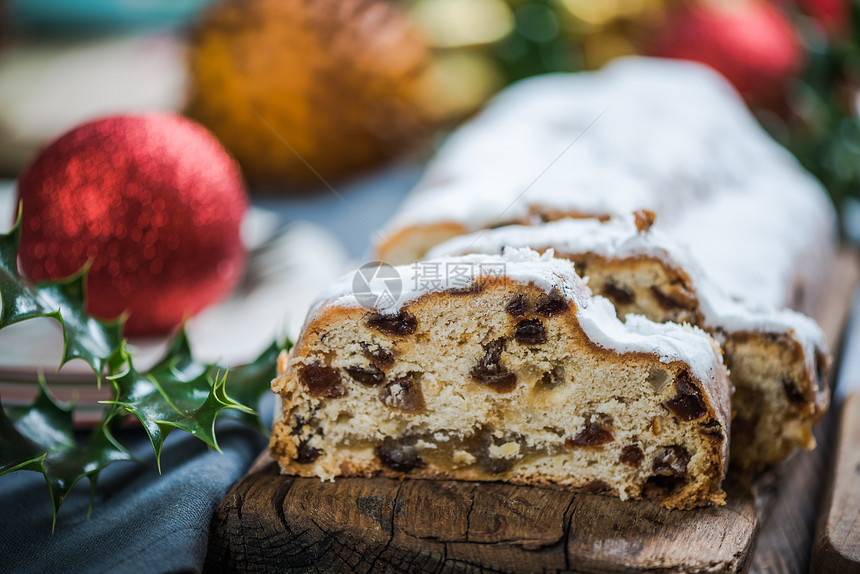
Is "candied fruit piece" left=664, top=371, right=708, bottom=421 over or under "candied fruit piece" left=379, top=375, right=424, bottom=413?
under

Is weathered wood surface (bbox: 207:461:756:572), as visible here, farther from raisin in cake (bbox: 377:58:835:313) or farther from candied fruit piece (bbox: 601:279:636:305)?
raisin in cake (bbox: 377:58:835:313)

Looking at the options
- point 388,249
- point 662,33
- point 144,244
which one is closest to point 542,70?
point 662,33

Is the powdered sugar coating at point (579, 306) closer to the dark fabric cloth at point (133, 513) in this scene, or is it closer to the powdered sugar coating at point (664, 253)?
the powdered sugar coating at point (664, 253)

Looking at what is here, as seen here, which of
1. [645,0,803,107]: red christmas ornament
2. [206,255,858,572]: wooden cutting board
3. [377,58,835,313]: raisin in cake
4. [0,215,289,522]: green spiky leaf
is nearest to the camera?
[206,255,858,572]: wooden cutting board

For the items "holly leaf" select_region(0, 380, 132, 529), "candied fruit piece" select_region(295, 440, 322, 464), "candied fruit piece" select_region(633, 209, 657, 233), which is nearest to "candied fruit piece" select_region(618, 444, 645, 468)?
"candied fruit piece" select_region(633, 209, 657, 233)

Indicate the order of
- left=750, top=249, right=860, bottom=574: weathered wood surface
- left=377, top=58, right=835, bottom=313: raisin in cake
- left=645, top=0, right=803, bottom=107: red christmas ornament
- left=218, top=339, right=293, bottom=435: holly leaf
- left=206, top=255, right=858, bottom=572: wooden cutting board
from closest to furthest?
left=206, top=255, right=858, bottom=572: wooden cutting board < left=750, top=249, right=860, bottom=574: weathered wood surface < left=218, top=339, right=293, bottom=435: holly leaf < left=377, top=58, right=835, bottom=313: raisin in cake < left=645, top=0, right=803, bottom=107: red christmas ornament

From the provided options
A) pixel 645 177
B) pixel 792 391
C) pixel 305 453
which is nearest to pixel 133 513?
pixel 305 453
